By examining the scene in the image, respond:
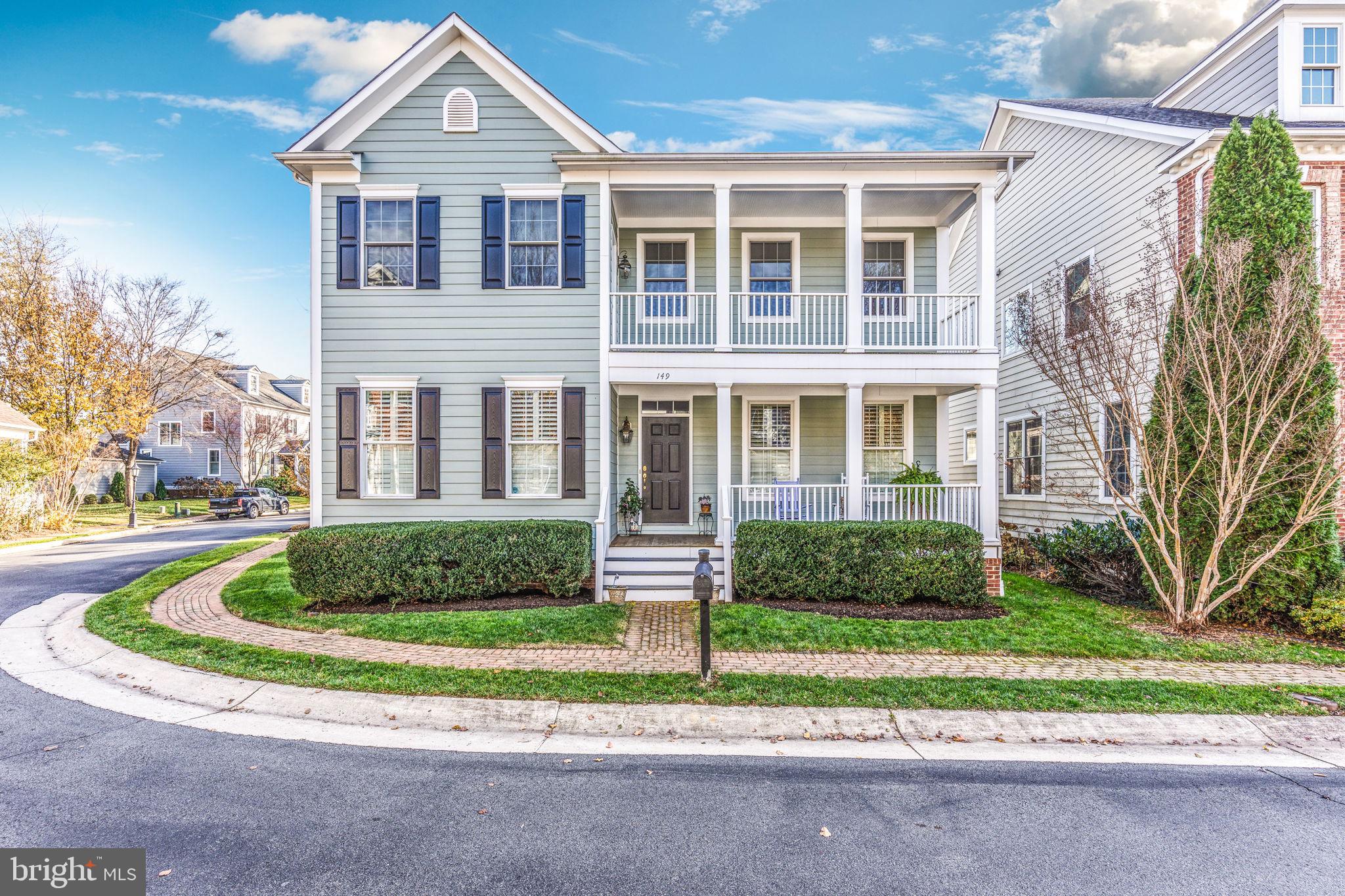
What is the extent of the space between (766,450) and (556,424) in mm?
4449

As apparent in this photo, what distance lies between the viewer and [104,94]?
16.8 m

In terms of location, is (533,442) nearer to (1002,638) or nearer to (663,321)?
(663,321)

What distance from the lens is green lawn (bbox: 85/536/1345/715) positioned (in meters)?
5.27

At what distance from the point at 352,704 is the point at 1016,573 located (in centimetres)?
1095

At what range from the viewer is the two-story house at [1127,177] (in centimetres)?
924

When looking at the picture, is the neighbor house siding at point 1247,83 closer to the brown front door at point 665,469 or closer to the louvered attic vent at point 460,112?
the brown front door at point 665,469

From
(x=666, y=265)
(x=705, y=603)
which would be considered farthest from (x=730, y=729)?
(x=666, y=265)

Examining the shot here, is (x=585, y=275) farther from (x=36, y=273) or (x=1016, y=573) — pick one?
(x=36, y=273)

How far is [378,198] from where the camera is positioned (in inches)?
403

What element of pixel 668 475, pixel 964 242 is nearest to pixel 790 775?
pixel 668 475

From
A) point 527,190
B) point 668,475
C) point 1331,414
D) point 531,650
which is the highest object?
point 527,190

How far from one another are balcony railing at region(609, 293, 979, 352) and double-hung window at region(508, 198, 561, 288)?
126cm

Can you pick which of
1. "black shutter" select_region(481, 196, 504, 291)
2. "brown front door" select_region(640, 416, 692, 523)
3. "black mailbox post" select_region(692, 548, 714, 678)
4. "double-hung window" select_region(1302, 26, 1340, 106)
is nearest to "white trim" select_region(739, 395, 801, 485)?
"brown front door" select_region(640, 416, 692, 523)

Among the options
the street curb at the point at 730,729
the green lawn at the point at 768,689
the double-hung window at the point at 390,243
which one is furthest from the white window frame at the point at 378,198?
the street curb at the point at 730,729
